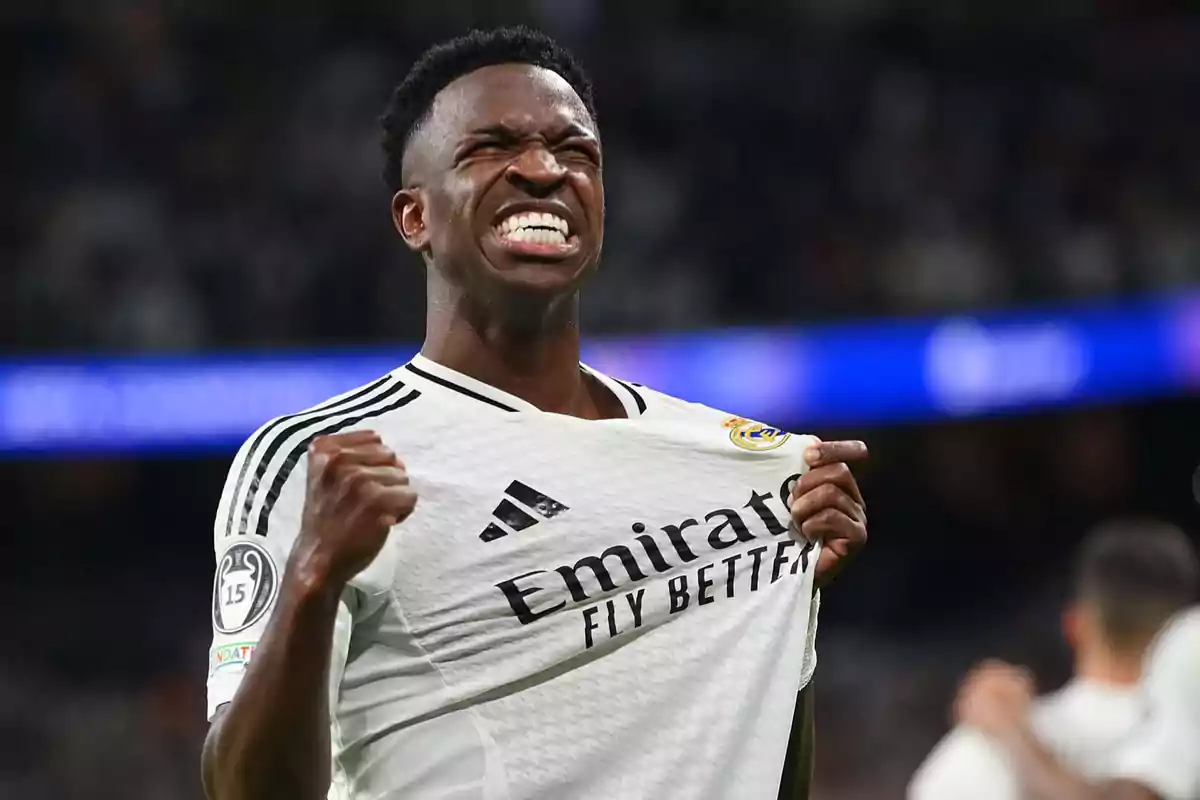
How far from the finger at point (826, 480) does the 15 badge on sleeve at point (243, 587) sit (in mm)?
844

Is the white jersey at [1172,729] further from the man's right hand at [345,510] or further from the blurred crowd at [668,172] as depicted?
the blurred crowd at [668,172]

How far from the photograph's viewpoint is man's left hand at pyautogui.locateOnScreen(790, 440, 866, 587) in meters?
2.75

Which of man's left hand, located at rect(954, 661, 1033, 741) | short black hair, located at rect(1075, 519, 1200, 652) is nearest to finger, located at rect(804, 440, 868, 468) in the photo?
man's left hand, located at rect(954, 661, 1033, 741)

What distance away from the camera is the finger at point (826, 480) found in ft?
9.06

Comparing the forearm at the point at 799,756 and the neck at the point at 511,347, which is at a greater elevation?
the neck at the point at 511,347

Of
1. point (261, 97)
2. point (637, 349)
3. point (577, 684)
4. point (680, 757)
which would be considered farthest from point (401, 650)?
point (261, 97)

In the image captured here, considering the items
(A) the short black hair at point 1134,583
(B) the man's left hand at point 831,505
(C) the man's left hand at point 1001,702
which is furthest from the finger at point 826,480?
(A) the short black hair at point 1134,583

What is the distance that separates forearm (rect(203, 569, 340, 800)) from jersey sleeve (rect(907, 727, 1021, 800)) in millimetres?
2328

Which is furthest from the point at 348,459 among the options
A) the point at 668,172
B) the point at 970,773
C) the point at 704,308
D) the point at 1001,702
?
the point at 668,172

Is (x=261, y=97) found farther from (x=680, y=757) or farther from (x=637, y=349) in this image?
Result: (x=680, y=757)

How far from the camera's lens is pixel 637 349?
1145 centimetres

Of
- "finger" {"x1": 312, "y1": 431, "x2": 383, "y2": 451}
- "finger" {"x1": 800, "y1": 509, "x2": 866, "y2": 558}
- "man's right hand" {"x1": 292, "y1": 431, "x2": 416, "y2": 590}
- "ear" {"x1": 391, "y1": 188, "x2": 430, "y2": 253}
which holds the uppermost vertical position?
"ear" {"x1": 391, "y1": 188, "x2": 430, "y2": 253}

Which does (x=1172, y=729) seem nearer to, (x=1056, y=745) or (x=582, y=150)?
(x=1056, y=745)

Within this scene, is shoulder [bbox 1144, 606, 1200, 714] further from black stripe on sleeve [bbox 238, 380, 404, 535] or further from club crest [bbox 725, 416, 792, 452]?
black stripe on sleeve [bbox 238, 380, 404, 535]
